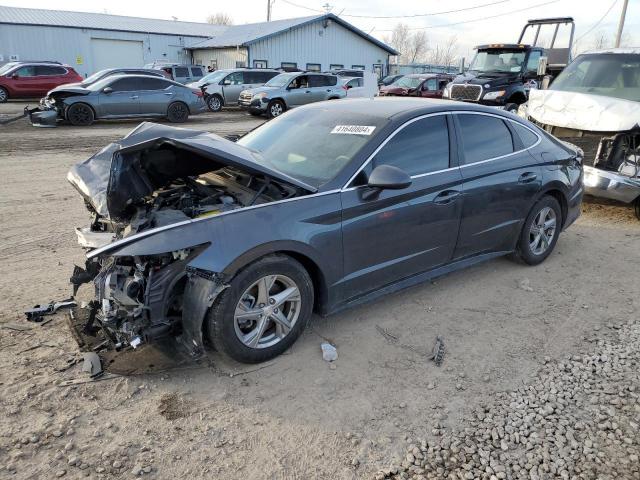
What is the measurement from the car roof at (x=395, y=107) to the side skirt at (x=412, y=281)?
134cm

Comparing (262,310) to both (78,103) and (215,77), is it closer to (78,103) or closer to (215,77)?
(78,103)

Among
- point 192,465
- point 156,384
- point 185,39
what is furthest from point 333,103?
point 185,39

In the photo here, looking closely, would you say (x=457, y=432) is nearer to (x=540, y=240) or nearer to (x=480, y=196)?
(x=480, y=196)

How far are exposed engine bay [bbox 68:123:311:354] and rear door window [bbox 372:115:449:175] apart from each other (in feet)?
2.81

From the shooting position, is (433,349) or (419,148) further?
(419,148)

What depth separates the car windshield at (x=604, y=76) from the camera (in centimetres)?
768

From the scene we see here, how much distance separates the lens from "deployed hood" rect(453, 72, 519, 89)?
15.3 metres

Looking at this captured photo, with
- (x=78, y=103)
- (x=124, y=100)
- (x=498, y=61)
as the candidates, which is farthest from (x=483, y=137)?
(x=124, y=100)

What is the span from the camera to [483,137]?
15.1 feet

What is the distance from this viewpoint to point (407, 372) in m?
3.44

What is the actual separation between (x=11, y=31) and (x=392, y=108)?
4058cm

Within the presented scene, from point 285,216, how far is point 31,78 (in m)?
23.8

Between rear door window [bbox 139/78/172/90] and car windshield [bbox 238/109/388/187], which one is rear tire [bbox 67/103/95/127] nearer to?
rear door window [bbox 139/78/172/90]

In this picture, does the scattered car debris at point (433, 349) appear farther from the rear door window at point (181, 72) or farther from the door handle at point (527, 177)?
the rear door window at point (181, 72)
